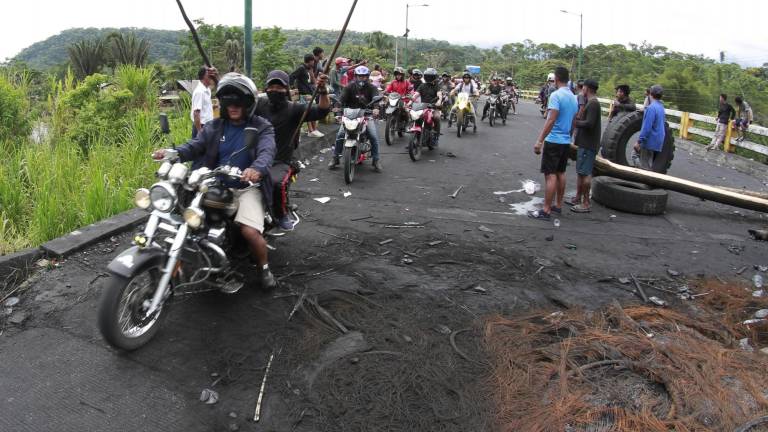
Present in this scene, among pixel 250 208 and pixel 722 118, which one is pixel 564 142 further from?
pixel 722 118

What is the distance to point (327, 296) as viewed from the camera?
4609 millimetres

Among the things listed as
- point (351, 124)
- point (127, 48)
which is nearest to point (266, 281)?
point (351, 124)

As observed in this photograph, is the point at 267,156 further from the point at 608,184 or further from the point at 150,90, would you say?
the point at 150,90

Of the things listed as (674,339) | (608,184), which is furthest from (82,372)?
(608,184)

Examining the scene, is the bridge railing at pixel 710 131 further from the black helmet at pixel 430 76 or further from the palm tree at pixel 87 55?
the palm tree at pixel 87 55

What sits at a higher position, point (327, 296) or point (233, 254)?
point (233, 254)

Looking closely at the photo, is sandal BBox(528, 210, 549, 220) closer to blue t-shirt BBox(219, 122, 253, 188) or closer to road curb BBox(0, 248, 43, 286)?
blue t-shirt BBox(219, 122, 253, 188)

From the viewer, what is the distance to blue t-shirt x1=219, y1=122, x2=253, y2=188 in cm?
443

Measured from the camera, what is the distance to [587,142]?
7.84 metres

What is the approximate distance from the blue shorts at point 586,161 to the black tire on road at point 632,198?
649mm

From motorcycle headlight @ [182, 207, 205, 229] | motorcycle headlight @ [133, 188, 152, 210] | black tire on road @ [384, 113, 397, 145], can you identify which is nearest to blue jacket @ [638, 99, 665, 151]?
black tire on road @ [384, 113, 397, 145]

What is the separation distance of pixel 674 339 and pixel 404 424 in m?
2.40

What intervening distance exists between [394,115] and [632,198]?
6.75 m

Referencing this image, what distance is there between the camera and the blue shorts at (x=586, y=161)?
7887mm
